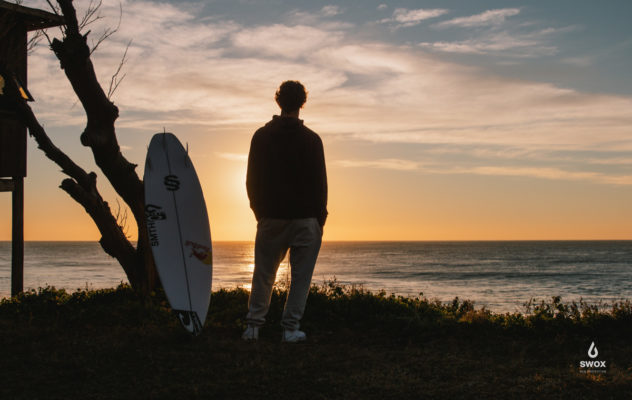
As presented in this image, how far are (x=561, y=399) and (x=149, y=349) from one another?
11.6 feet

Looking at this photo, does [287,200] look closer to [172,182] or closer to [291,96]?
[291,96]

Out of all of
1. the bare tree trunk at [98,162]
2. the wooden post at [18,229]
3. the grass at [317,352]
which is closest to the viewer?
the grass at [317,352]

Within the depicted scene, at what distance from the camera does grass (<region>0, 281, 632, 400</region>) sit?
3.81 m

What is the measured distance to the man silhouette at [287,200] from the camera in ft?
17.3

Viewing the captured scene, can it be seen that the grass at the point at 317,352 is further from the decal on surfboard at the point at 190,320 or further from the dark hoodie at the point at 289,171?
the dark hoodie at the point at 289,171

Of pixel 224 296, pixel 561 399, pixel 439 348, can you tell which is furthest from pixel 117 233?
pixel 561 399

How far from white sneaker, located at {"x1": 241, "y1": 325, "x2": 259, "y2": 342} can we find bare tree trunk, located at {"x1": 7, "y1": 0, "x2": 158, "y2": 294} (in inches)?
115

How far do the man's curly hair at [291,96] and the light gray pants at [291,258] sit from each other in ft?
3.83

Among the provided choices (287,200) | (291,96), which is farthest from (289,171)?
(291,96)

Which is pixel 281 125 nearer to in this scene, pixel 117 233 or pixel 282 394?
pixel 282 394

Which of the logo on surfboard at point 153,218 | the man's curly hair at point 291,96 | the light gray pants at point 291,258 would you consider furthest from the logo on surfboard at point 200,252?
the man's curly hair at point 291,96

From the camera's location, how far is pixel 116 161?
25.7 ft

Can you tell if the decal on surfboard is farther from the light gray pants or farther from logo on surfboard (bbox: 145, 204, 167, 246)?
logo on surfboard (bbox: 145, 204, 167, 246)

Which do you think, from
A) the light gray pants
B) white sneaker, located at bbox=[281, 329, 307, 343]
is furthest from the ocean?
white sneaker, located at bbox=[281, 329, 307, 343]
